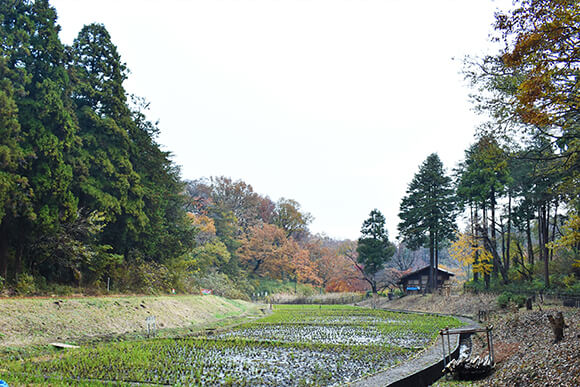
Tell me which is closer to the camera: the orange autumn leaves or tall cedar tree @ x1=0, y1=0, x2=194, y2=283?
tall cedar tree @ x1=0, y1=0, x2=194, y2=283

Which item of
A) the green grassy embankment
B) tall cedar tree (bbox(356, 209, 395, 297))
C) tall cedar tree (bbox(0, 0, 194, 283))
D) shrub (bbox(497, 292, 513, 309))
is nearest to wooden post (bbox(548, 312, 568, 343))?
the green grassy embankment

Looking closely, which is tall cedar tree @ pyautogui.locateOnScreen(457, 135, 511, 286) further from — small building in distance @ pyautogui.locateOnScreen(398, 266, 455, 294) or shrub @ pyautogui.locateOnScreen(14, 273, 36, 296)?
shrub @ pyautogui.locateOnScreen(14, 273, 36, 296)

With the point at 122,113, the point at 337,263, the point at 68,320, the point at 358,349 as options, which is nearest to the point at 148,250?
the point at 122,113

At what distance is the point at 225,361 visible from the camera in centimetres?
1053

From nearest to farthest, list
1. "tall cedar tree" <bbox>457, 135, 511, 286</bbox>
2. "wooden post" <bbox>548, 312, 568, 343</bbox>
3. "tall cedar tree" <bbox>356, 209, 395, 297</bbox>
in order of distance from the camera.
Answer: "wooden post" <bbox>548, 312, 568, 343</bbox> → "tall cedar tree" <bbox>457, 135, 511, 286</bbox> → "tall cedar tree" <bbox>356, 209, 395, 297</bbox>

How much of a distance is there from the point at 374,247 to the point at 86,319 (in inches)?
1343

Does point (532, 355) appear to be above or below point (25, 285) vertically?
below

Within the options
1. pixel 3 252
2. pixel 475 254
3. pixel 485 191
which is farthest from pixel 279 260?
pixel 3 252

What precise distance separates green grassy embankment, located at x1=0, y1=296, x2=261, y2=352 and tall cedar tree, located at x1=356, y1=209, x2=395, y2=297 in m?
25.7

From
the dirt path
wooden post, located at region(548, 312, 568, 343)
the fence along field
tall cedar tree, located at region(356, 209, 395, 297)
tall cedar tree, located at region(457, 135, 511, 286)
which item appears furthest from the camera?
tall cedar tree, located at region(356, 209, 395, 297)

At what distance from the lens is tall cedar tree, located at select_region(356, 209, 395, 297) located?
145ft

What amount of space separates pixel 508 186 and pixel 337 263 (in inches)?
1187

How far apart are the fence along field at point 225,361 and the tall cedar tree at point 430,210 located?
2092 centimetres

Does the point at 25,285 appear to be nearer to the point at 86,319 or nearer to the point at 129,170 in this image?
the point at 86,319
